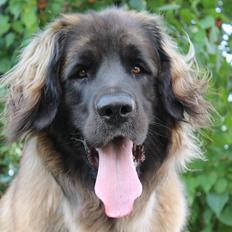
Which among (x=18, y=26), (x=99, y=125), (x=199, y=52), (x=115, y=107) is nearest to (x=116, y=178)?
(x=99, y=125)

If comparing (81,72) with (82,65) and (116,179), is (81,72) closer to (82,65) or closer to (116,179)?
(82,65)

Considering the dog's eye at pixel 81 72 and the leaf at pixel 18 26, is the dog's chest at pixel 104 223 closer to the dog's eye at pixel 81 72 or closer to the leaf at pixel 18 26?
the dog's eye at pixel 81 72

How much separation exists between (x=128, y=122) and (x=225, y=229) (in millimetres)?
Answer: 2234

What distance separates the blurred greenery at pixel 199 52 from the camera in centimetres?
656

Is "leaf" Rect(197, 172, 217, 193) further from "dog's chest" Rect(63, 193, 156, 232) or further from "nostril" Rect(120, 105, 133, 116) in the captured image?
"nostril" Rect(120, 105, 133, 116)

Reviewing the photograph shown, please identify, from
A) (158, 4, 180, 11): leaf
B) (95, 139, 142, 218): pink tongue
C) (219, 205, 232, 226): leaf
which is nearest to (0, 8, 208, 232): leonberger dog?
(95, 139, 142, 218): pink tongue

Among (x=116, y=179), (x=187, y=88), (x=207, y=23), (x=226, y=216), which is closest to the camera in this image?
(x=116, y=179)

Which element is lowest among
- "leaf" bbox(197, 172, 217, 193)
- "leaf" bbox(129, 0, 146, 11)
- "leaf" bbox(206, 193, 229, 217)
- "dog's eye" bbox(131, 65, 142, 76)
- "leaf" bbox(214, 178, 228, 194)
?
"leaf" bbox(206, 193, 229, 217)

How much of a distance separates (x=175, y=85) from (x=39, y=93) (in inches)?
32.6

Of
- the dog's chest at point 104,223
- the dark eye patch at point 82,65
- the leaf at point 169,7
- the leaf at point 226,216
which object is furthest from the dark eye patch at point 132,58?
the leaf at point 226,216

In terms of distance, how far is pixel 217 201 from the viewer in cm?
662

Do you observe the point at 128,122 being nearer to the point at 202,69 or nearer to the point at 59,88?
the point at 59,88

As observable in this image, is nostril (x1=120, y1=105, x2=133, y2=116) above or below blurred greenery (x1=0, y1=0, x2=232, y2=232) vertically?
above

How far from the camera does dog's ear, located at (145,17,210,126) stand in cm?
553
